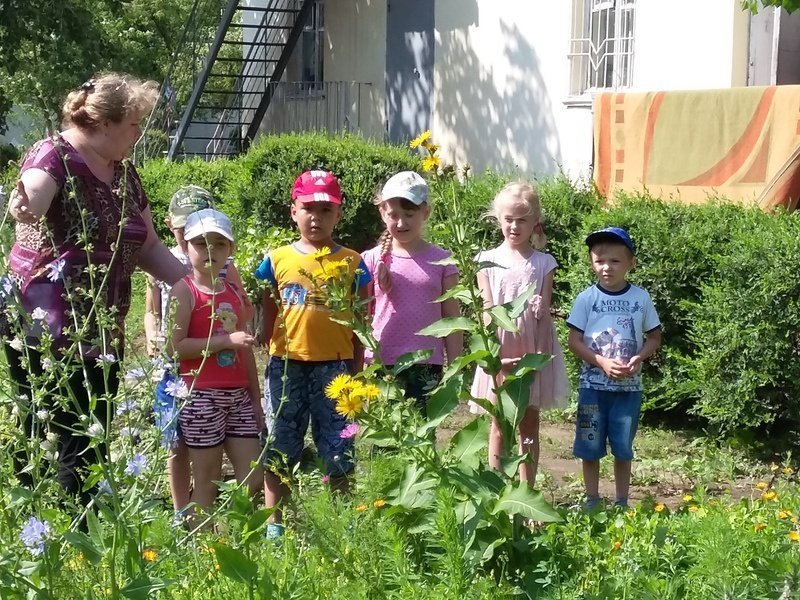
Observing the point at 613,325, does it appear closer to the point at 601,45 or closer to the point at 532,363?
the point at 532,363

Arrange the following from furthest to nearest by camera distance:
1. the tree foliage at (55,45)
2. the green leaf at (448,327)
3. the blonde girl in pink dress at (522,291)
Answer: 1. the tree foliage at (55,45)
2. the blonde girl in pink dress at (522,291)
3. the green leaf at (448,327)

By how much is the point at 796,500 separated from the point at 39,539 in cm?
232

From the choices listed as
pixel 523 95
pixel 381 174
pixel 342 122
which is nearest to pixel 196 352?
→ pixel 381 174

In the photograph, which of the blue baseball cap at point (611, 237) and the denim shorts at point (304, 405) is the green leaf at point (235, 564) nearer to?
the denim shorts at point (304, 405)

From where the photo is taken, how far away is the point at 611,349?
4.82 meters

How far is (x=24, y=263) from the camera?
372 centimetres

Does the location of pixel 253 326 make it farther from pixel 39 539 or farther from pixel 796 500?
pixel 39 539

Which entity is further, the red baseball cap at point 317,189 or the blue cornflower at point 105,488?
the red baseball cap at point 317,189

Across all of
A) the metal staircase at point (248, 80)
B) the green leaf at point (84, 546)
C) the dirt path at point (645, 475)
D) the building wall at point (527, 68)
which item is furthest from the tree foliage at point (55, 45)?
the green leaf at point (84, 546)

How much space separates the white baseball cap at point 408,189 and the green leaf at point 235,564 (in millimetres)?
2532

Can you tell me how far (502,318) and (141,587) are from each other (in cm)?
123

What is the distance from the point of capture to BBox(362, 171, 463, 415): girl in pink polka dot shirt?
4.75 meters

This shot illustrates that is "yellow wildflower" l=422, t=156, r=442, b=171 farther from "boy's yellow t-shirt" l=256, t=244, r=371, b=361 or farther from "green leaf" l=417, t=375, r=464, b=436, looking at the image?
"boy's yellow t-shirt" l=256, t=244, r=371, b=361

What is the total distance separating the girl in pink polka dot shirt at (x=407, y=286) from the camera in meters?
4.75
